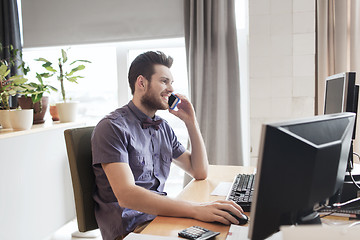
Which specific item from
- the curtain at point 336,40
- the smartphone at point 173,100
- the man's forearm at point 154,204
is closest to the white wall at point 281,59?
the curtain at point 336,40

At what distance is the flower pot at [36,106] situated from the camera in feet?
7.98

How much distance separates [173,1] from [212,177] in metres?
1.82

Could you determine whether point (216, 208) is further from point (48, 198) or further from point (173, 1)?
point (173, 1)

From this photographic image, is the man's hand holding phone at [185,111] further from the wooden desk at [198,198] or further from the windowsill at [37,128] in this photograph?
the windowsill at [37,128]

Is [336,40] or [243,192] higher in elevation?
[336,40]

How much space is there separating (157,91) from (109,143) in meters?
0.40

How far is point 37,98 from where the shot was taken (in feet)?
7.72

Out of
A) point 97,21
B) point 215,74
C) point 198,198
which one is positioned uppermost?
point 97,21

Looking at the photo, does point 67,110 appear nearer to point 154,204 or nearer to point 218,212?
point 154,204

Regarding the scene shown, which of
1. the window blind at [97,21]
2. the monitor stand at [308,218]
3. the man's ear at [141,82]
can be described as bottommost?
the monitor stand at [308,218]

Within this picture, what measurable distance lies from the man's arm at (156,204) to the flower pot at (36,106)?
1.39 m

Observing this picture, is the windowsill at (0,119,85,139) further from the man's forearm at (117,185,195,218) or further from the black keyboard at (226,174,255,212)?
the black keyboard at (226,174,255,212)

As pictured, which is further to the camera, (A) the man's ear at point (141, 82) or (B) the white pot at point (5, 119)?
(B) the white pot at point (5, 119)

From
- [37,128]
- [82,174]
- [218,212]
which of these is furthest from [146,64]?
[37,128]
